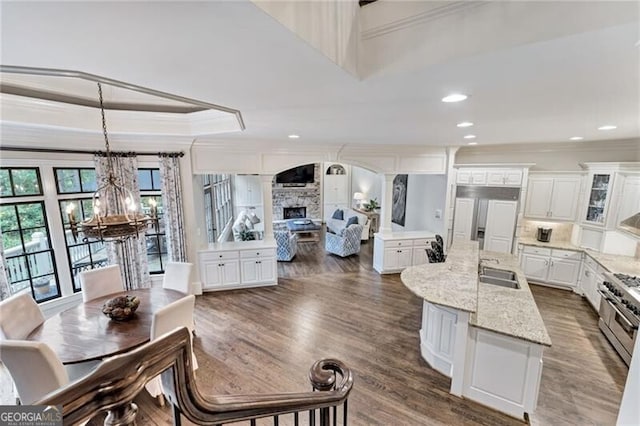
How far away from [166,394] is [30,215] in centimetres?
441

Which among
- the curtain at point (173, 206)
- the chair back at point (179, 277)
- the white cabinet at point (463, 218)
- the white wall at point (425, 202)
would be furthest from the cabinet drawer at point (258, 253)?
the white cabinet at point (463, 218)

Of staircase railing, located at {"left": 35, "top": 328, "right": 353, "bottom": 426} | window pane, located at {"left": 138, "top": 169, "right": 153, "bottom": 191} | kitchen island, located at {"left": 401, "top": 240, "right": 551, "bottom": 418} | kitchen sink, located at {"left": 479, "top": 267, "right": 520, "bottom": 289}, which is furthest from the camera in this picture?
window pane, located at {"left": 138, "top": 169, "right": 153, "bottom": 191}

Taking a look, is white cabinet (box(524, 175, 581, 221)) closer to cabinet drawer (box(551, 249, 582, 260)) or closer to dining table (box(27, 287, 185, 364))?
cabinet drawer (box(551, 249, 582, 260))

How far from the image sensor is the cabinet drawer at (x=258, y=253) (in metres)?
5.18

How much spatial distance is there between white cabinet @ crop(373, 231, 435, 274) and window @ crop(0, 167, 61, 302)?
18.2ft

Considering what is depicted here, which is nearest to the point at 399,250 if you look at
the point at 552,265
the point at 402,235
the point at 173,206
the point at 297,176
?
the point at 402,235

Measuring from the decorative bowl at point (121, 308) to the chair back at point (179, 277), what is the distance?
0.73 meters

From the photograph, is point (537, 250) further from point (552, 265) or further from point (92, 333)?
point (92, 333)

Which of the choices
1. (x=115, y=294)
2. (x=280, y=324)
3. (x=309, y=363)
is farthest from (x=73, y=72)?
(x=280, y=324)

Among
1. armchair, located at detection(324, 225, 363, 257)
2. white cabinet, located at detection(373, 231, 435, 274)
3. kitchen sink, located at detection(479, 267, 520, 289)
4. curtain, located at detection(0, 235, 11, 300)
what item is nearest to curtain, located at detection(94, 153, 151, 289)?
curtain, located at detection(0, 235, 11, 300)

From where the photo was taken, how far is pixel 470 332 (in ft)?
8.68

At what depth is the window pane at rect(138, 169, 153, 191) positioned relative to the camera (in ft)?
15.0

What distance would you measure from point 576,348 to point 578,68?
384cm

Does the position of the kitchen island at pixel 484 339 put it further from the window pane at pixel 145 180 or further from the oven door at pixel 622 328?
the window pane at pixel 145 180
